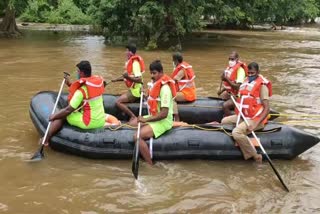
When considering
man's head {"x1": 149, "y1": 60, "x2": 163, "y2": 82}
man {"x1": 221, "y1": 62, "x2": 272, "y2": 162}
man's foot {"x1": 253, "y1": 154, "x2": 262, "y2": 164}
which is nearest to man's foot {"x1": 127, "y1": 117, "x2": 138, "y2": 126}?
man's head {"x1": 149, "y1": 60, "x2": 163, "y2": 82}

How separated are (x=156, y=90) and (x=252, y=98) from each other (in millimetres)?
1369

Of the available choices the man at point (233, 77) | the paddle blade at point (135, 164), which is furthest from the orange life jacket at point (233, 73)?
the paddle blade at point (135, 164)

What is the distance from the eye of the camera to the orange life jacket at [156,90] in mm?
6508

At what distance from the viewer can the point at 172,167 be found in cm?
665

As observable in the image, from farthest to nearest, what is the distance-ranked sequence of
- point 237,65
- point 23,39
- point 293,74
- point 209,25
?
point 209,25 → point 23,39 → point 293,74 → point 237,65

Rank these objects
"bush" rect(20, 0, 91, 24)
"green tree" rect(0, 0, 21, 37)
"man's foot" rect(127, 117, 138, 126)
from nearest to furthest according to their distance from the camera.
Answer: "man's foot" rect(127, 117, 138, 126) < "green tree" rect(0, 0, 21, 37) < "bush" rect(20, 0, 91, 24)

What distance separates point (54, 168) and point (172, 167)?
161 centimetres

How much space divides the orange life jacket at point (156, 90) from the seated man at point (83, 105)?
2.34ft

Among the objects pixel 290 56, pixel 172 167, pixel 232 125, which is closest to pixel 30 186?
pixel 172 167

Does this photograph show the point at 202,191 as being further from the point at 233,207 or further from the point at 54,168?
the point at 54,168

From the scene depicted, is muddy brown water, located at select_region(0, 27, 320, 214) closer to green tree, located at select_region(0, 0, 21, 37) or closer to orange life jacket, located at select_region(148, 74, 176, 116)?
orange life jacket, located at select_region(148, 74, 176, 116)

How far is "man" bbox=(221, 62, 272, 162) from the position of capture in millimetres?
6664

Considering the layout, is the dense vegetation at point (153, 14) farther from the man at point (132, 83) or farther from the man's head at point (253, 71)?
the man's head at point (253, 71)

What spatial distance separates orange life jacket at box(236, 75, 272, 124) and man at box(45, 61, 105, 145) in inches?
79.1
